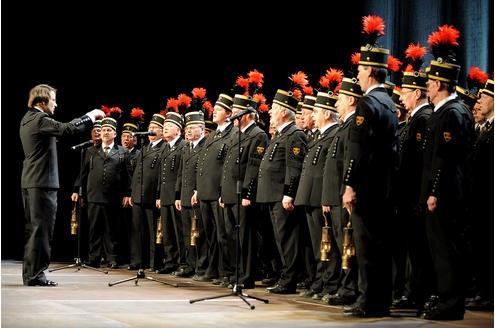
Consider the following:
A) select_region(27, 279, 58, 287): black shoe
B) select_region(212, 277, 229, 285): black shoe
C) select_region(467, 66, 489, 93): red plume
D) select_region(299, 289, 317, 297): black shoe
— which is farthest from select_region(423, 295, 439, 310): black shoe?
select_region(27, 279, 58, 287): black shoe

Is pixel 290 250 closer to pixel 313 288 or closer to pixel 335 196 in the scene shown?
pixel 313 288

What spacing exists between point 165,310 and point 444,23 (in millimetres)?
5230

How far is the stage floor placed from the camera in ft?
17.2

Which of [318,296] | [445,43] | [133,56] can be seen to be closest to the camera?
[445,43]

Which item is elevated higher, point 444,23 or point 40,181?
point 444,23

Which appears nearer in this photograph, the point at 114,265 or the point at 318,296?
the point at 318,296

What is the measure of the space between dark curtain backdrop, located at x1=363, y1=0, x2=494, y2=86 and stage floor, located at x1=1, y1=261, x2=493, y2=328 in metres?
3.48

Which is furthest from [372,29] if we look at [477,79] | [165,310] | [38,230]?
[38,230]

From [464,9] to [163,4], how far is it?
479cm

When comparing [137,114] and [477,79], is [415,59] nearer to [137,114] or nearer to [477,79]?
[477,79]

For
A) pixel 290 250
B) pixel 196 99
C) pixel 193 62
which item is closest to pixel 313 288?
pixel 290 250

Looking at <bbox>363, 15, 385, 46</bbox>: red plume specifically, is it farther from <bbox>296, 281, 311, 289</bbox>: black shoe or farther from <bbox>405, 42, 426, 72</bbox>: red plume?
<bbox>296, 281, 311, 289</bbox>: black shoe

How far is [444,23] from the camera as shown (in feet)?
30.9

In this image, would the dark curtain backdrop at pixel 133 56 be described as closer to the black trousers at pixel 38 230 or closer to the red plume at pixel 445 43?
the black trousers at pixel 38 230
